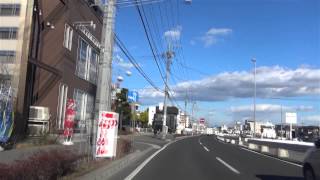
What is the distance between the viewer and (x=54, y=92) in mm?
45750

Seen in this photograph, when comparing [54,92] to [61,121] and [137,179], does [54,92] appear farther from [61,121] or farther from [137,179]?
[137,179]

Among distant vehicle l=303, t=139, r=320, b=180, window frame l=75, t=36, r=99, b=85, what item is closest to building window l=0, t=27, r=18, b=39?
window frame l=75, t=36, r=99, b=85

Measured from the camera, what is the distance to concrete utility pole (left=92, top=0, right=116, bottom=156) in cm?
1930

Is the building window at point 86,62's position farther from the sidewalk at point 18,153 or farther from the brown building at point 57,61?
the sidewalk at point 18,153

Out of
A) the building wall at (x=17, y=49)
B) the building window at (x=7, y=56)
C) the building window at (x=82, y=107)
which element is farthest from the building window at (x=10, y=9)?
the building window at (x=82, y=107)

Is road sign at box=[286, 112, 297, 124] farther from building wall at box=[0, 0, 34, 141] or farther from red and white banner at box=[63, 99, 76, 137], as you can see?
red and white banner at box=[63, 99, 76, 137]

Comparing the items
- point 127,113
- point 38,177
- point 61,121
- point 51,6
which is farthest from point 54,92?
point 127,113

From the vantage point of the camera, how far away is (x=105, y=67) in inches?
771

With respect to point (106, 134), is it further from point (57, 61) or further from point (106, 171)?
Answer: point (57, 61)

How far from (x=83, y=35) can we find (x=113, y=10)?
33.4m

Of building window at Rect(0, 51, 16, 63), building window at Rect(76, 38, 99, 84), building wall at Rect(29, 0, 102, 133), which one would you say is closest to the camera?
building window at Rect(0, 51, 16, 63)

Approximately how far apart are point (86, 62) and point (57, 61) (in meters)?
11.5

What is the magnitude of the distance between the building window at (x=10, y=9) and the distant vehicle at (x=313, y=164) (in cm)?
2768

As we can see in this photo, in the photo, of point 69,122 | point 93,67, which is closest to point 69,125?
point 69,122
